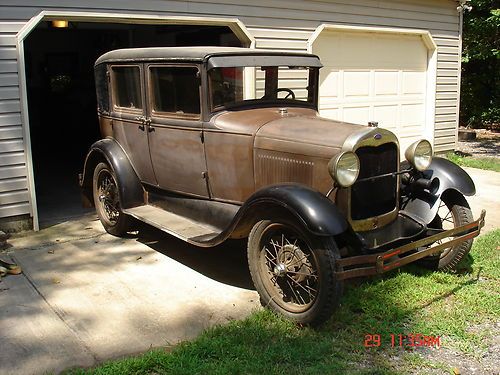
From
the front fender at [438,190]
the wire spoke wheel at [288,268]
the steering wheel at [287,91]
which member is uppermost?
the steering wheel at [287,91]

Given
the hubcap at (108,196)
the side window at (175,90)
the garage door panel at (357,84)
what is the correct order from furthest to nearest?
1. the garage door panel at (357,84)
2. the hubcap at (108,196)
3. the side window at (175,90)

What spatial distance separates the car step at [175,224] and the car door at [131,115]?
29 centimetres

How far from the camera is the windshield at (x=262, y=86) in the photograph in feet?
14.4

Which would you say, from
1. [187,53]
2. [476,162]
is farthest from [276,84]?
[476,162]

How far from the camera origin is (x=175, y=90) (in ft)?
15.2

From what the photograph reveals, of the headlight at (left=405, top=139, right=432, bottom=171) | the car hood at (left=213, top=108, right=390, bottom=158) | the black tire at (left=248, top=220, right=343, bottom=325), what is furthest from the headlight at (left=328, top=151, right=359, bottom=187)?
the headlight at (left=405, top=139, right=432, bottom=171)

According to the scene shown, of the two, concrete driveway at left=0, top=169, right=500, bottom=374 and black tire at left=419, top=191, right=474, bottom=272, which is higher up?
black tire at left=419, top=191, right=474, bottom=272

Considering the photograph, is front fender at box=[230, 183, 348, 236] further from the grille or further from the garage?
the garage

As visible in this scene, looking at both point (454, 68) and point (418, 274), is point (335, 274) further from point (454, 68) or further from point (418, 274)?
point (454, 68)

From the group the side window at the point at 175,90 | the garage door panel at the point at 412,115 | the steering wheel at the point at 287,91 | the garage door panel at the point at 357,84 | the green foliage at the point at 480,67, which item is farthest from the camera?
the green foliage at the point at 480,67

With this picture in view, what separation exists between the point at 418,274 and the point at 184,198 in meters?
2.03

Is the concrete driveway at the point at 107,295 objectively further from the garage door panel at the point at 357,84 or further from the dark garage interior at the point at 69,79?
the garage door panel at the point at 357,84

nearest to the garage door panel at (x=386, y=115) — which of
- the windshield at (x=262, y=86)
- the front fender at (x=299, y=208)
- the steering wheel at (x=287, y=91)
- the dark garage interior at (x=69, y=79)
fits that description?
the dark garage interior at (x=69, y=79)
